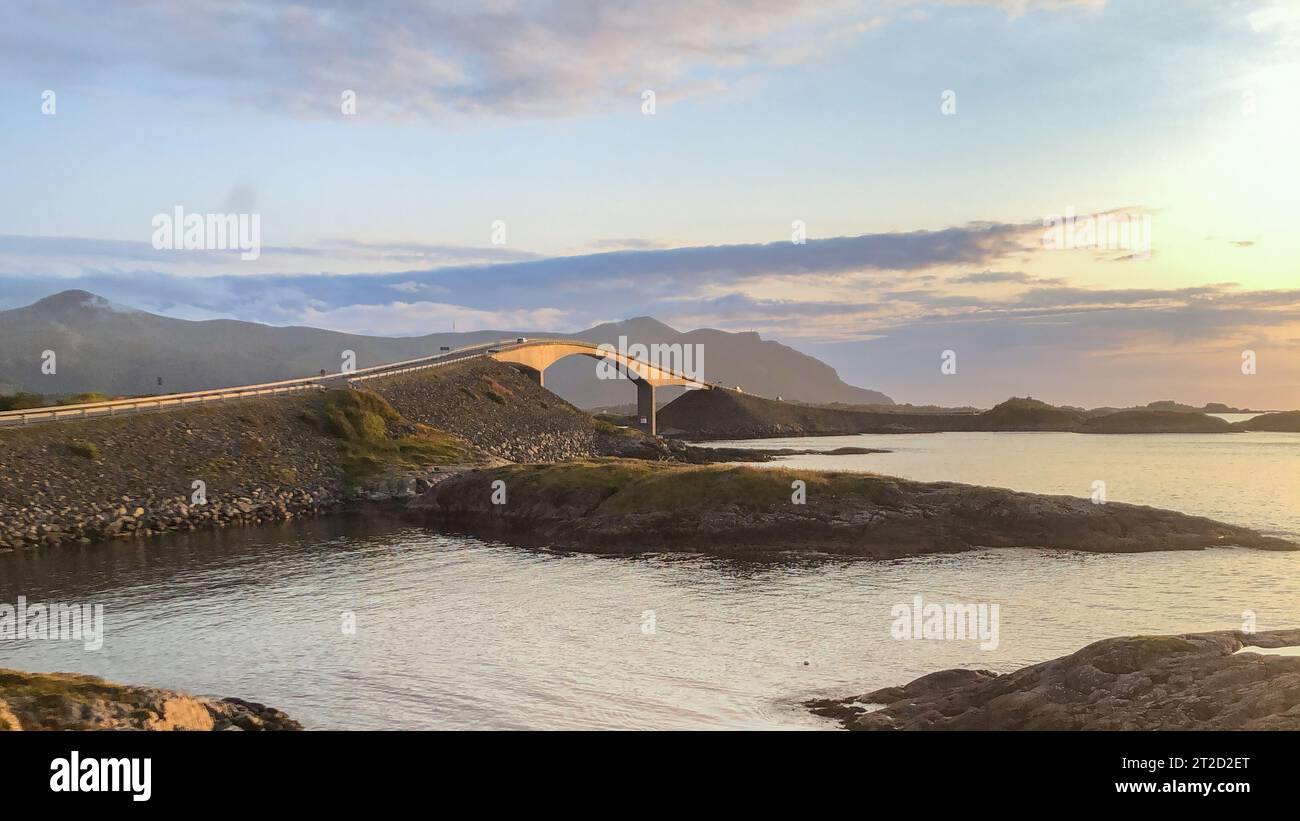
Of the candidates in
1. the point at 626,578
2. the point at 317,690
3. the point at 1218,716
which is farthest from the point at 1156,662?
the point at 626,578

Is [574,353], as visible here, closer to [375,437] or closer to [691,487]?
[375,437]

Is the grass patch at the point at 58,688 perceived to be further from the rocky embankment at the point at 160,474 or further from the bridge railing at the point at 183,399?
the bridge railing at the point at 183,399

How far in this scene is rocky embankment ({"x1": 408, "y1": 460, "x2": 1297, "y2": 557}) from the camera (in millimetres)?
50938

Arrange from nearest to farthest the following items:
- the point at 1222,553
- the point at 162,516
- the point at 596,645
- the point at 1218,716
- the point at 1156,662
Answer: the point at 1218,716
the point at 1156,662
the point at 596,645
the point at 1222,553
the point at 162,516

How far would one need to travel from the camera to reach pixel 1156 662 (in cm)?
1934

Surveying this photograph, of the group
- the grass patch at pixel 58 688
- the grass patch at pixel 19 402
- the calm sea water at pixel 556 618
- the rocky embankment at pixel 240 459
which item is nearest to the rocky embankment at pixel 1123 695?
the calm sea water at pixel 556 618

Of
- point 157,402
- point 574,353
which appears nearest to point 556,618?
point 157,402

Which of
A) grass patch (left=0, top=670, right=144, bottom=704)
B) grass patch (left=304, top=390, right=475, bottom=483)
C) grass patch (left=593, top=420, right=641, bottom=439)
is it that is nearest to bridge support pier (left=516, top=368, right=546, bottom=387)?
grass patch (left=593, top=420, right=641, bottom=439)

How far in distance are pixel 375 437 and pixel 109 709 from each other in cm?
6926

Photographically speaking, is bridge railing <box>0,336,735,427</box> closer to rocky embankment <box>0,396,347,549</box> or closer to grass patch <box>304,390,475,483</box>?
rocky embankment <box>0,396,347,549</box>

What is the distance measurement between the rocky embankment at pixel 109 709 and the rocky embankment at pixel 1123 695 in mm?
14058

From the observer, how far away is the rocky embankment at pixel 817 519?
167ft
